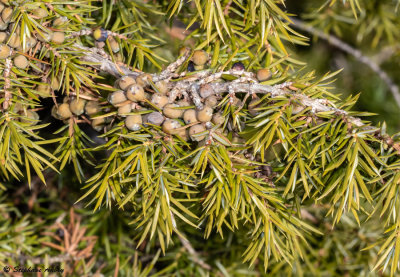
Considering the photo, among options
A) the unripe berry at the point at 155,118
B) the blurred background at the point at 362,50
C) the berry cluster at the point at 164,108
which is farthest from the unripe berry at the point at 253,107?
the blurred background at the point at 362,50

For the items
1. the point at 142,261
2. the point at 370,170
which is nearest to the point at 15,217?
the point at 142,261

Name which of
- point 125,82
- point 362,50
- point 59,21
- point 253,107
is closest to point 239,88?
point 253,107

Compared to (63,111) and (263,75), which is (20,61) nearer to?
(63,111)

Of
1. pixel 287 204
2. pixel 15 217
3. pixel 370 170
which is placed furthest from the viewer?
pixel 15 217

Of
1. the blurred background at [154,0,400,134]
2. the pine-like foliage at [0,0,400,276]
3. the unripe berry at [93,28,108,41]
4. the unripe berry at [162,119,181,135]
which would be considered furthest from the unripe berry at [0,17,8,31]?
the blurred background at [154,0,400,134]

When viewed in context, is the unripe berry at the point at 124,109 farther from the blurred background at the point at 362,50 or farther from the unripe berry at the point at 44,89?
the blurred background at the point at 362,50

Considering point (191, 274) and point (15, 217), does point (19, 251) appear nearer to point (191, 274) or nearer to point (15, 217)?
point (15, 217)
